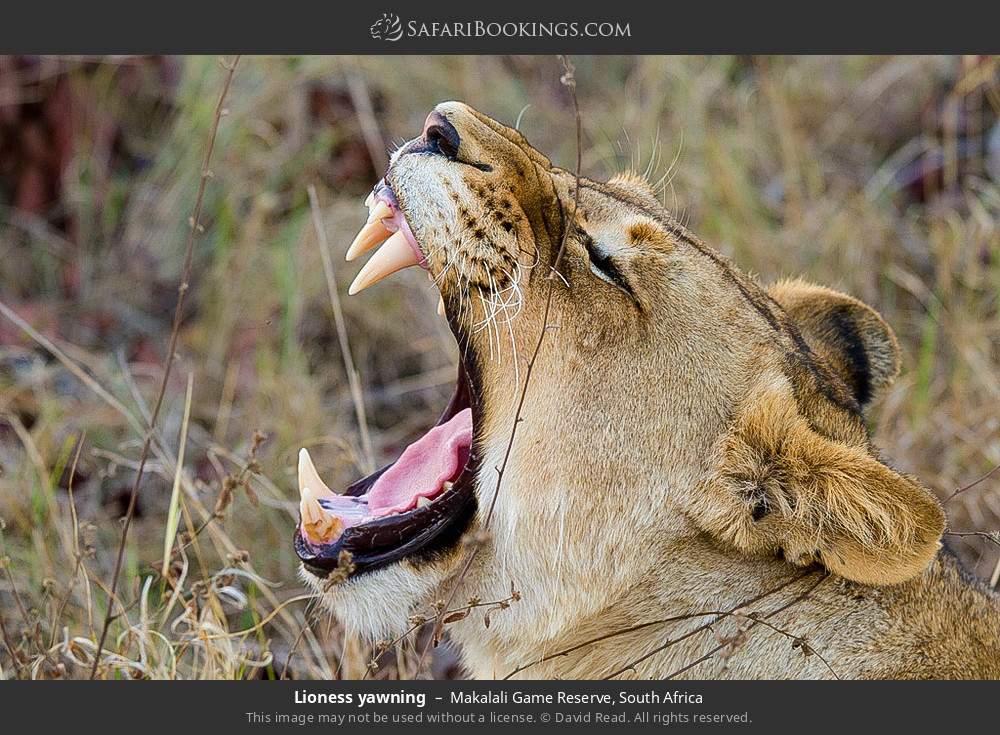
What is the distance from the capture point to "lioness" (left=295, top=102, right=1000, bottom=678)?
2.75 metres

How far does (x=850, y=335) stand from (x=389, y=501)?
4.37ft

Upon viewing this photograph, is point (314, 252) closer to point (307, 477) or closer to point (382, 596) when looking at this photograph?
point (307, 477)

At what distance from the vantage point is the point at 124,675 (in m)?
3.29

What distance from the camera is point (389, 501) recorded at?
10.3 ft

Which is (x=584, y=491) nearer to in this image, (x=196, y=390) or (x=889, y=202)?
(x=196, y=390)

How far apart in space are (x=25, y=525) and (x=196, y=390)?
1.21 metres

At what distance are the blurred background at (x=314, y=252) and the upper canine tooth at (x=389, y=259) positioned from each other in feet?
4.30

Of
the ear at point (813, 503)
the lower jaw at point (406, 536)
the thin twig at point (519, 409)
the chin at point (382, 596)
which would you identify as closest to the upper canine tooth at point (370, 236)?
the thin twig at point (519, 409)

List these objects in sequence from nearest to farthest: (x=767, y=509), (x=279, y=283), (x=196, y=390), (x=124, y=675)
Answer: (x=767, y=509) < (x=124, y=675) < (x=196, y=390) < (x=279, y=283)

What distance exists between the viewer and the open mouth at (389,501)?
2934mm

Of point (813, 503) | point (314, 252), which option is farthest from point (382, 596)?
point (314, 252)

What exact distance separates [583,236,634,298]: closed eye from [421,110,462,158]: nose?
0.38m

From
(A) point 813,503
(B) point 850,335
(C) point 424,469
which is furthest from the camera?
(B) point 850,335

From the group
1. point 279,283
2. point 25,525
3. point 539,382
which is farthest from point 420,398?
point 539,382
